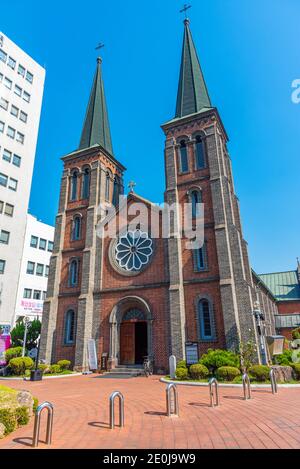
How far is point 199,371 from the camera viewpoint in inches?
557

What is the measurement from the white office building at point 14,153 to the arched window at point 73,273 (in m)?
12.5

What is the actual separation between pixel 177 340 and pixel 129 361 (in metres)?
4.62

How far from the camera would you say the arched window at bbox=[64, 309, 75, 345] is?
22.2m

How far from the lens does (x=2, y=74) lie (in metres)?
35.6

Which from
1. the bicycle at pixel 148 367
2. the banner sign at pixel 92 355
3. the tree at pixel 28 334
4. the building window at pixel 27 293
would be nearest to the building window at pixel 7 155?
the building window at pixel 27 293

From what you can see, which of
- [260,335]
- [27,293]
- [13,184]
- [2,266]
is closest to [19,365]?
[260,335]

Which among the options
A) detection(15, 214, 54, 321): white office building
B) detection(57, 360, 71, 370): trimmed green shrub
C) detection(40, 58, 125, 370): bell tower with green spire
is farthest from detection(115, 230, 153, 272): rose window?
detection(15, 214, 54, 321): white office building

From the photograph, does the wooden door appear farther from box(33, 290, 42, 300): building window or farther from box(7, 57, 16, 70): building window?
box(7, 57, 16, 70): building window

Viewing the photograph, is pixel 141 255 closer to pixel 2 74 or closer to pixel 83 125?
pixel 83 125

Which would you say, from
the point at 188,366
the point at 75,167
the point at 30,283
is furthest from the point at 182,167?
the point at 30,283

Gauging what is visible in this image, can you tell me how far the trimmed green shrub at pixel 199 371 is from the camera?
1415 centimetres

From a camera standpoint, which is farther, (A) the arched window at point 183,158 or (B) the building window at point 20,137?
(B) the building window at point 20,137

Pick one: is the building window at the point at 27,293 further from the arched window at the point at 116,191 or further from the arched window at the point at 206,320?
the arched window at the point at 206,320

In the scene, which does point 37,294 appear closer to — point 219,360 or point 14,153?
point 14,153
